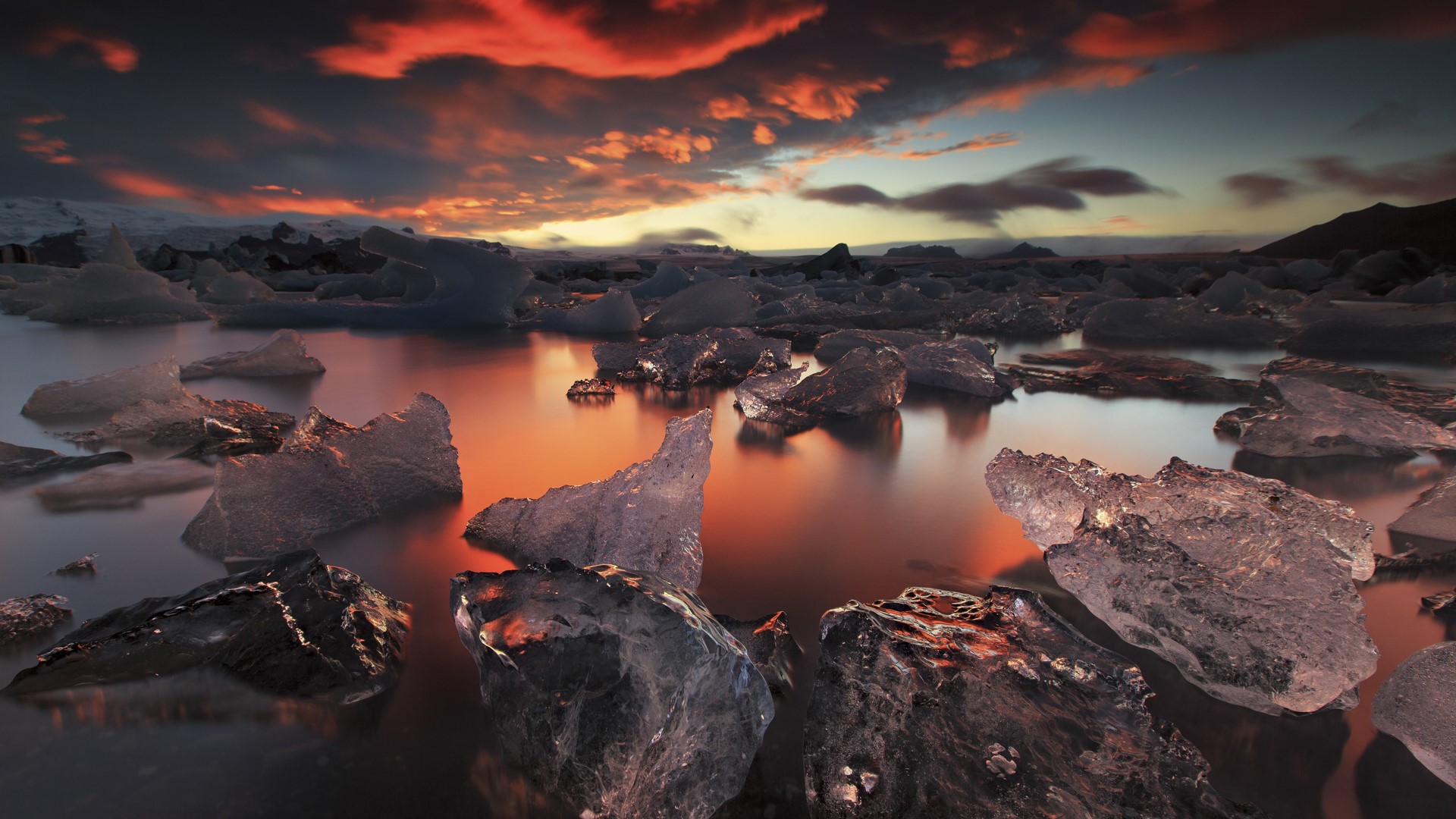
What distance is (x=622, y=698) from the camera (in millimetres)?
554

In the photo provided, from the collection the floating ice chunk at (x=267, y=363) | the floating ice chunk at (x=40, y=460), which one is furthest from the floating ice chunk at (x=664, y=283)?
the floating ice chunk at (x=40, y=460)

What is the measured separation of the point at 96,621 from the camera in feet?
2.31

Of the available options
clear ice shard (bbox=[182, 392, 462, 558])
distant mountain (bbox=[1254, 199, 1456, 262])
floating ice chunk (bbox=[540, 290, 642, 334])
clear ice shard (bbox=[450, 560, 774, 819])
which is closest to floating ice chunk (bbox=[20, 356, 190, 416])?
clear ice shard (bbox=[182, 392, 462, 558])

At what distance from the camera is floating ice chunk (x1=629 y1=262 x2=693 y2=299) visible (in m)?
6.68

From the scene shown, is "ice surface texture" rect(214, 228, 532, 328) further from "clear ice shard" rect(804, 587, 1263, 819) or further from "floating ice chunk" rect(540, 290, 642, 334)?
"clear ice shard" rect(804, 587, 1263, 819)

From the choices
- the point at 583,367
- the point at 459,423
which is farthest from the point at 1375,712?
the point at 583,367

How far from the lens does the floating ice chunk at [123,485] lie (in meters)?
Answer: 1.12

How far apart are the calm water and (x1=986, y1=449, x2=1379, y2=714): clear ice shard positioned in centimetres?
3

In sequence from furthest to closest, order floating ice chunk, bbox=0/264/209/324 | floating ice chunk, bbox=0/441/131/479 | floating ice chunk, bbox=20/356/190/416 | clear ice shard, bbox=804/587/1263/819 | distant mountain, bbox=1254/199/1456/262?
distant mountain, bbox=1254/199/1456/262 < floating ice chunk, bbox=0/264/209/324 < floating ice chunk, bbox=20/356/190/416 < floating ice chunk, bbox=0/441/131/479 < clear ice shard, bbox=804/587/1263/819

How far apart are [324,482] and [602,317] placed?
354cm

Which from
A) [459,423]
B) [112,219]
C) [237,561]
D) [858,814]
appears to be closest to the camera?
[858,814]

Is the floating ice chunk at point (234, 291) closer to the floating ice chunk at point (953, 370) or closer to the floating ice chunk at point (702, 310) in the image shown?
the floating ice chunk at point (702, 310)

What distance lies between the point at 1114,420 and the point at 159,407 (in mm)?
2491

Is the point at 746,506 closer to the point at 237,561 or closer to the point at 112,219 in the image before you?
the point at 237,561
